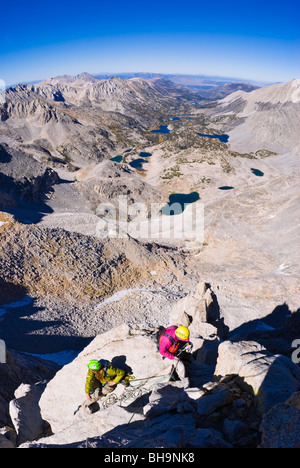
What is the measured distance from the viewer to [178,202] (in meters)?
66.4

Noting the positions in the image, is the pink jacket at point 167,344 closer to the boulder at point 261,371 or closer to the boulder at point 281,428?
the boulder at point 261,371

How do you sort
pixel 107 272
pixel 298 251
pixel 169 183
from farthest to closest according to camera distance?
1. pixel 169 183
2. pixel 298 251
3. pixel 107 272

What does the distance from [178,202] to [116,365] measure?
57.4 metres

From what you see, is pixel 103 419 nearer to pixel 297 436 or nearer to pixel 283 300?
pixel 297 436

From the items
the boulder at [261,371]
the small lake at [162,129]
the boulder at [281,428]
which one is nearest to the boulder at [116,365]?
the boulder at [261,371]

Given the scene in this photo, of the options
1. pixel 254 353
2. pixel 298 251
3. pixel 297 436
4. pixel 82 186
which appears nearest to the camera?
pixel 297 436

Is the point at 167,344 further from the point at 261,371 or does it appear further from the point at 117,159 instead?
the point at 117,159

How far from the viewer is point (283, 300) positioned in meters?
24.9

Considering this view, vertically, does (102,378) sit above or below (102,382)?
above

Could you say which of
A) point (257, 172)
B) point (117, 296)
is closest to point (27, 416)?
point (117, 296)

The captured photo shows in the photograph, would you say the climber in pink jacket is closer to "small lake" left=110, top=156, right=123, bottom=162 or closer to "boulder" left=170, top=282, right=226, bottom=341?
"boulder" left=170, top=282, right=226, bottom=341

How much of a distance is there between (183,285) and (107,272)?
25.7ft

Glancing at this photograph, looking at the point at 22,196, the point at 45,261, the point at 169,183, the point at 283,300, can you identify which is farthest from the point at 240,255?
the point at 169,183

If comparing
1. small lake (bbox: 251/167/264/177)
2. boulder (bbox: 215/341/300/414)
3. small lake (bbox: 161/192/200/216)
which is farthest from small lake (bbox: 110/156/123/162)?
boulder (bbox: 215/341/300/414)
